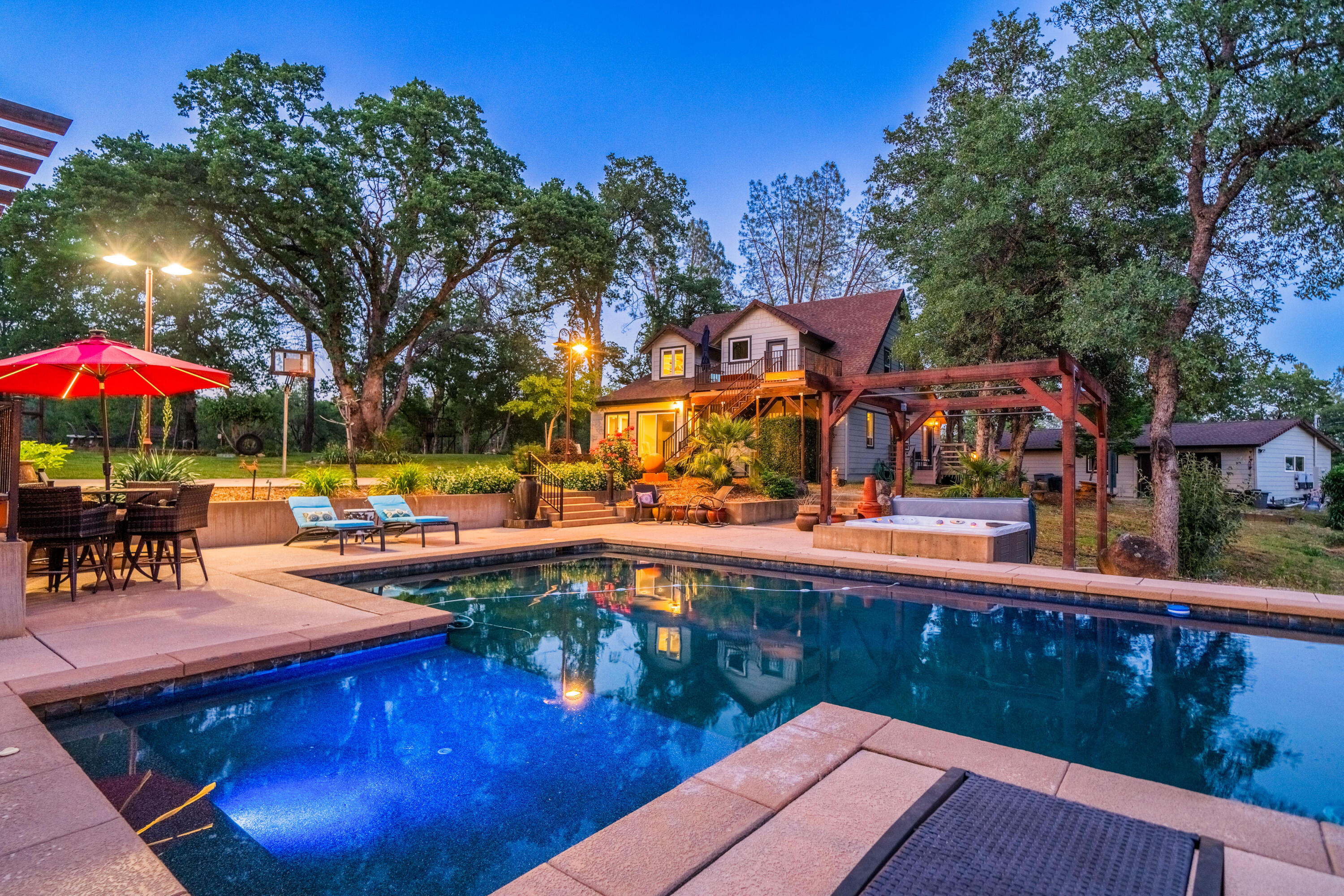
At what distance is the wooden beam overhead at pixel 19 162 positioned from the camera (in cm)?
402

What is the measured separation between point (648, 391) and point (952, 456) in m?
10.0

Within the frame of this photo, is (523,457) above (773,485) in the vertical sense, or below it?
above

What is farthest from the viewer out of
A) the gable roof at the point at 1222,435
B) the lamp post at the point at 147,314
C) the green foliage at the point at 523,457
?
the gable roof at the point at 1222,435

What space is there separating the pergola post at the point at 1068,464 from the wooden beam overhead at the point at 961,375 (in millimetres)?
189

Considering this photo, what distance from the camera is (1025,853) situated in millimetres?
1970

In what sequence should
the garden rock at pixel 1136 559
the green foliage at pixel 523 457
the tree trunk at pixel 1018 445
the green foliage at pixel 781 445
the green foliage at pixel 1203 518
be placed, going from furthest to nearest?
the green foliage at pixel 781 445 → the tree trunk at pixel 1018 445 → the green foliage at pixel 523 457 → the green foliage at pixel 1203 518 → the garden rock at pixel 1136 559

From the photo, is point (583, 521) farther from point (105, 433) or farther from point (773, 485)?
point (105, 433)

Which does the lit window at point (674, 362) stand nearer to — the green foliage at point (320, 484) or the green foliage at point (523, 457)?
the green foliage at point (523, 457)

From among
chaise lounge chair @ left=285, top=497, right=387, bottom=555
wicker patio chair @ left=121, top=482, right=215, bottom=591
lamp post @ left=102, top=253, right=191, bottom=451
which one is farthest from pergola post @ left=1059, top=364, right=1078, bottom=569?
lamp post @ left=102, top=253, right=191, bottom=451

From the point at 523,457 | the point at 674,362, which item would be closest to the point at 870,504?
the point at 523,457

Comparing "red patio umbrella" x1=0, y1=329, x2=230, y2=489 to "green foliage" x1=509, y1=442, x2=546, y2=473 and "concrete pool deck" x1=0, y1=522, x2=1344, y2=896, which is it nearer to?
"concrete pool deck" x1=0, y1=522, x2=1344, y2=896

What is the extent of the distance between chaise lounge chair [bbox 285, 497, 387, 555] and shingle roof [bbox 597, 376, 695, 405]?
12101mm

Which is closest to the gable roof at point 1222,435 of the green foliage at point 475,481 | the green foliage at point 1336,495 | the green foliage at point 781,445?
the green foliage at point 1336,495

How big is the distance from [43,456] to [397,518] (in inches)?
206
